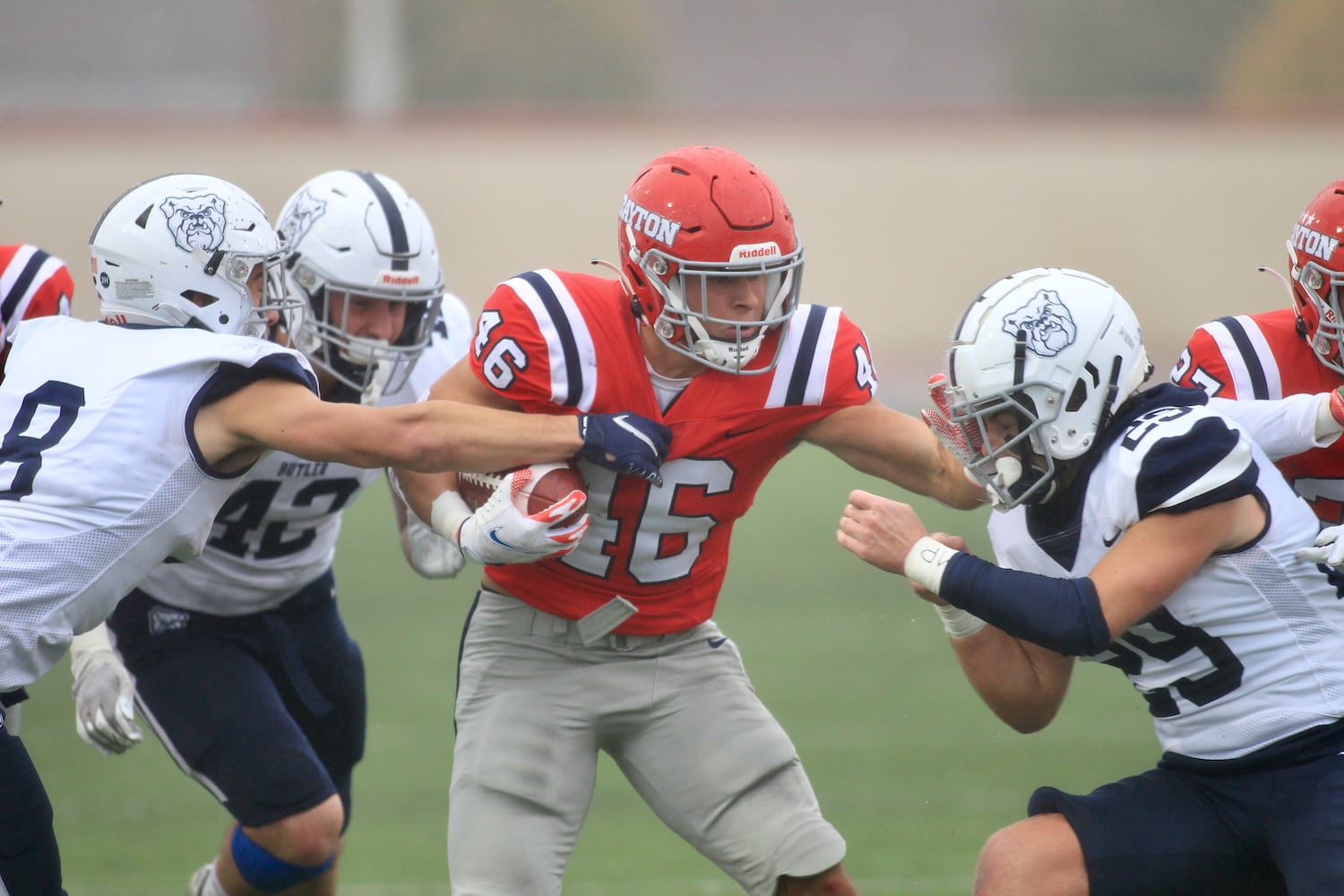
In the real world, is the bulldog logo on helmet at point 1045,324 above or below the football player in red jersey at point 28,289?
above

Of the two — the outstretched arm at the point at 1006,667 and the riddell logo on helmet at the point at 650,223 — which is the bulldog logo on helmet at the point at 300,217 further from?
the outstretched arm at the point at 1006,667

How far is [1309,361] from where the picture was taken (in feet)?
11.5

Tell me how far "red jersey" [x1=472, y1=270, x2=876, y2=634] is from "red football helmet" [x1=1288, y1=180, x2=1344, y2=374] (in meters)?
1.04

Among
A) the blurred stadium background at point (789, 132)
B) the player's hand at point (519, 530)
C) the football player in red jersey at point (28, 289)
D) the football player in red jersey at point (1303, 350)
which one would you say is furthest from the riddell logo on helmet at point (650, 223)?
the blurred stadium background at point (789, 132)

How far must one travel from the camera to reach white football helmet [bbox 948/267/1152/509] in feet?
9.19

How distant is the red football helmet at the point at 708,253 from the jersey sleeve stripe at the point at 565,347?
153 millimetres

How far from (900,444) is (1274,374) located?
94 centimetres

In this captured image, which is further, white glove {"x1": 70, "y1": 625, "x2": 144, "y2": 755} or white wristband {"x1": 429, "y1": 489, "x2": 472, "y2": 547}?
white glove {"x1": 70, "y1": 625, "x2": 144, "y2": 755}

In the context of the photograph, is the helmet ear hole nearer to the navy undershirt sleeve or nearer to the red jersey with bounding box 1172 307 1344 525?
the navy undershirt sleeve

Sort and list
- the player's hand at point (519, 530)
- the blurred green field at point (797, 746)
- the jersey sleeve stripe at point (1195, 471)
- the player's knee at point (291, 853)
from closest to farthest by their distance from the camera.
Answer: the jersey sleeve stripe at point (1195, 471) → the player's hand at point (519, 530) → the player's knee at point (291, 853) → the blurred green field at point (797, 746)

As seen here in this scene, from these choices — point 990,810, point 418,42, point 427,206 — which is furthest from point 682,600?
point 418,42

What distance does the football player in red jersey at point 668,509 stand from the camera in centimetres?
309

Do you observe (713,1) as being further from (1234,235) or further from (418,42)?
(1234,235)

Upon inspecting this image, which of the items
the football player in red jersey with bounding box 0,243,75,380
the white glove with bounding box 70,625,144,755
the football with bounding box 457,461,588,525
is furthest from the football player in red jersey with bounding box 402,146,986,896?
the football player in red jersey with bounding box 0,243,75,380
